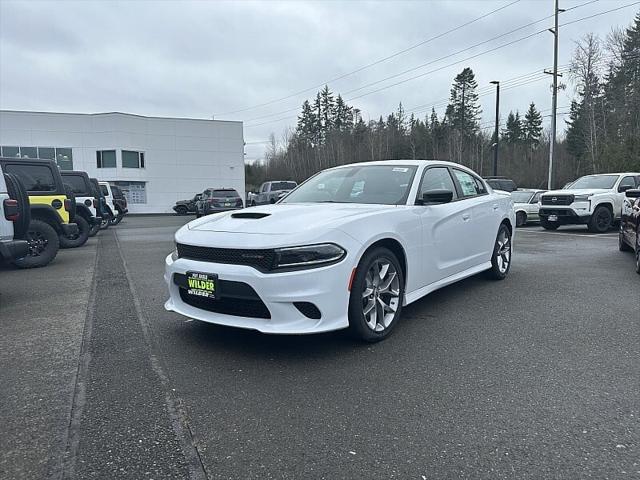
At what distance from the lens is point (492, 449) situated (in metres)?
2.55

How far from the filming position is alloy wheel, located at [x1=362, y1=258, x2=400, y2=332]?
4109mm

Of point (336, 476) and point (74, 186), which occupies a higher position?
point (74, 186)

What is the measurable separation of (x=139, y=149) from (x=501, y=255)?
39.8 meters

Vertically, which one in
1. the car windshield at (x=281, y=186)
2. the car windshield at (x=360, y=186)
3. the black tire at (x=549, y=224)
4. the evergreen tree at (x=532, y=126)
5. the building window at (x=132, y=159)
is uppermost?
the evergreen tree at (x=532, y=126)

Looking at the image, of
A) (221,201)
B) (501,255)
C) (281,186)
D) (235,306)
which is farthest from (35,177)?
(281,186)

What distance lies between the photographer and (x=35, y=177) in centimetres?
1032

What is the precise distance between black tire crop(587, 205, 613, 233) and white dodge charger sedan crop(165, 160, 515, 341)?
10.8 metres

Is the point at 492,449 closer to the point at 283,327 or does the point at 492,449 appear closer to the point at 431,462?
the point at 431,462

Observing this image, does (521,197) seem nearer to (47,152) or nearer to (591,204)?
(591,204)

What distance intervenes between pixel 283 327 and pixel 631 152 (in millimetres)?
30256

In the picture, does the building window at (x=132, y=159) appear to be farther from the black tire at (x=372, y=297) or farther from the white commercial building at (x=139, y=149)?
the black tire at (x=372, y=297)

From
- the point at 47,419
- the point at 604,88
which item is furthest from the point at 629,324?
the point at 604,88

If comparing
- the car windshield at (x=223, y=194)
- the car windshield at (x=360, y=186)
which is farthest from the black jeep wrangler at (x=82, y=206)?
the car windshield at (x=223, y=194)

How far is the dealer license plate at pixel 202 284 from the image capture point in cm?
379
